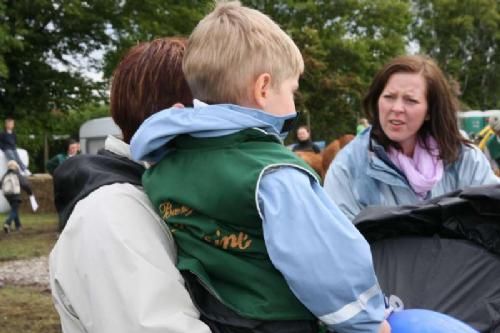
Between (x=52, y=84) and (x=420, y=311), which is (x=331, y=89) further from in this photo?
(x=420, y=311)

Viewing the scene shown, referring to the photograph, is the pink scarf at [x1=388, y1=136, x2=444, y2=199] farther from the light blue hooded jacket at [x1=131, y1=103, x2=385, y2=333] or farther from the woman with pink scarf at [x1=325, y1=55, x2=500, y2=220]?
the light blue hooded jacket at [x1=131, y1=103, x2=385, y2=333]

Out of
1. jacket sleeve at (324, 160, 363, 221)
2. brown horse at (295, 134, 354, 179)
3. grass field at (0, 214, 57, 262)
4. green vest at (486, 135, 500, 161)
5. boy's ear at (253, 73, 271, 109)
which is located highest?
boy's ear at (253, 73, 271, 109)

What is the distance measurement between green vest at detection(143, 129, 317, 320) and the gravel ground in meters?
6.73

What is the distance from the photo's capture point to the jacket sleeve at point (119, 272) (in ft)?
5.32

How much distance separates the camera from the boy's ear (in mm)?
1764

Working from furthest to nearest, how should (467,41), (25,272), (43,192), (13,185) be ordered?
1. (467,41)
2. (43,192)
3. (13,185)
4. (25,272)

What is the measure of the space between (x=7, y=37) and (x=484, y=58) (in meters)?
35.2

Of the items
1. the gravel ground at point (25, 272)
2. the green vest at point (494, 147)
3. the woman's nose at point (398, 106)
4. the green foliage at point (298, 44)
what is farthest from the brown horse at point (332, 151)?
the woman's nose at point (398, 106)

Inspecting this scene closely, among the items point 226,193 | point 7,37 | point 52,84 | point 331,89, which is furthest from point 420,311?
point 331,89

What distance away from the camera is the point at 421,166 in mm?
2992

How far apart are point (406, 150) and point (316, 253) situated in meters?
1.64

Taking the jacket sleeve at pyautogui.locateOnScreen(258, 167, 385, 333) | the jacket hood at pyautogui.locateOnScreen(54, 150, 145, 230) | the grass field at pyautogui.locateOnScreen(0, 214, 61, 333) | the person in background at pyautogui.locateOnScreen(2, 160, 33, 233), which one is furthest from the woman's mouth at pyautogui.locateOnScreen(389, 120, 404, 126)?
the person in background at pyautogui.locateOnScreen(2, 160, 33, 233)

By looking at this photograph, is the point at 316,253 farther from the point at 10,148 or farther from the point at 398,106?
the point at 10,148

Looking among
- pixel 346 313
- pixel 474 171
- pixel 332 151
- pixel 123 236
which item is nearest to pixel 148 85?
pixel 123 236
